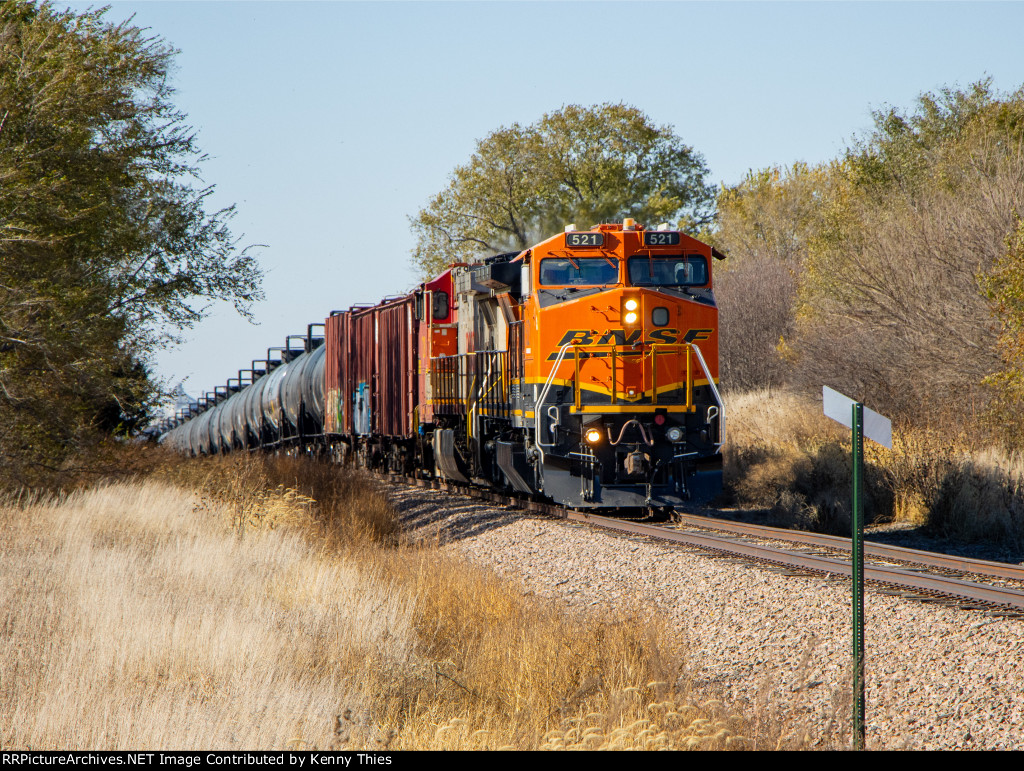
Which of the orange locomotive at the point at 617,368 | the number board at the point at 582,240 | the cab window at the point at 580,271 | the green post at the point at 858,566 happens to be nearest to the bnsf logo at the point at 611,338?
the orange locomotive at the point at 617,368

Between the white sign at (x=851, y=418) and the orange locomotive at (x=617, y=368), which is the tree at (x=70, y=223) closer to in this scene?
the orange locomotive at (x=617, y=368)

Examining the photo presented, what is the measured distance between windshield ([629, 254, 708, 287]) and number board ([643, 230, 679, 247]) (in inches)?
7.4

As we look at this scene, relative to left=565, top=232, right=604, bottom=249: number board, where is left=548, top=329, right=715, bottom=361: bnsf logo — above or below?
below

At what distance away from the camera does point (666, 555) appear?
11.2 metres

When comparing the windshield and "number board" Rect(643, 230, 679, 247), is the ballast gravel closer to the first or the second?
the windshield

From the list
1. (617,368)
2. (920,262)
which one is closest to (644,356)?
→ (617,368)

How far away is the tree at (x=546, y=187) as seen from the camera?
4369 centimetres

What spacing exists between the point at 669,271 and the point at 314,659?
830 cm

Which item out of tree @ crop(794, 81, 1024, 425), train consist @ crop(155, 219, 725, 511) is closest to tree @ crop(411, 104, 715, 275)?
tree @ crop(794, 81, 1024, 425)

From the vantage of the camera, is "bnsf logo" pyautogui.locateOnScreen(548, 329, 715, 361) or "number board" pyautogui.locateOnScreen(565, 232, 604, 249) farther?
"number board" pyautogui.locateOnScreen(565, 232, 604, 249)

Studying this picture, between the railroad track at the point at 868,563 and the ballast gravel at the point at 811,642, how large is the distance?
0.45 m

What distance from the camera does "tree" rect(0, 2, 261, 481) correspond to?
15.4 m
